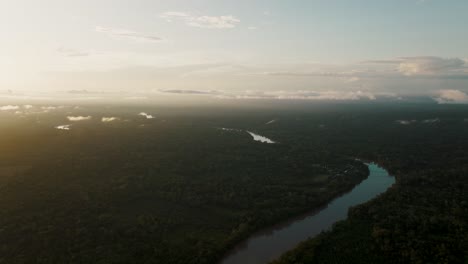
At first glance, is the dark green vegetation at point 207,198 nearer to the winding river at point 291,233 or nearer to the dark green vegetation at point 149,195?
the dark green vegetation at point 149,195

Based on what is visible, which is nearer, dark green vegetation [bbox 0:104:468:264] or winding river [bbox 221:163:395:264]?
dark green vegetation [bbox 0:104:468:264]

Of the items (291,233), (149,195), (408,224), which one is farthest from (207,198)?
(408,224)

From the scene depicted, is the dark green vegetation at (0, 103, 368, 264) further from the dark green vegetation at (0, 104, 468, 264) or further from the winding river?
the winding river

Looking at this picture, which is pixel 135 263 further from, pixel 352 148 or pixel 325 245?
pixel 352 148

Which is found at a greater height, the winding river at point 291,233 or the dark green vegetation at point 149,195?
the dark green vegetation at point 149,195

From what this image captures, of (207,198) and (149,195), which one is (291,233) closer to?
(207,198)

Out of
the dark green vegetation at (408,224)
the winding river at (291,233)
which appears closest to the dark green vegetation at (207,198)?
the dark green vegetation at (408,224)

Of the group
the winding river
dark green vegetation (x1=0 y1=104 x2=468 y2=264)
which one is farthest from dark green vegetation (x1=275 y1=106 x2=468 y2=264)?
the winding river
